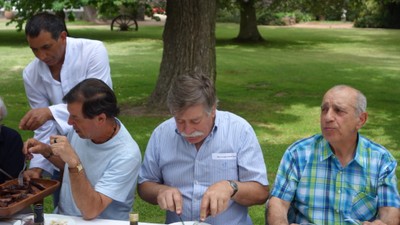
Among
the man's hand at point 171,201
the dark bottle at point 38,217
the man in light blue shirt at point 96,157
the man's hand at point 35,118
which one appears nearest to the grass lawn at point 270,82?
the man's hand at point 35,118

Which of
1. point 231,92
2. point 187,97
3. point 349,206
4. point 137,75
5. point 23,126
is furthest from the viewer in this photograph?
point 137,75

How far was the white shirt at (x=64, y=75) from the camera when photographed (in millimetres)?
4051

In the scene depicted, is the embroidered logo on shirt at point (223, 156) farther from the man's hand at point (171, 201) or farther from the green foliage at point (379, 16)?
the green foliage at point (379, 16)

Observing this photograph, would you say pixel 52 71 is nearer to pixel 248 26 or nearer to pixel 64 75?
pixel 64 75

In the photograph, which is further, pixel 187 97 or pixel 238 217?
pixel 238 217

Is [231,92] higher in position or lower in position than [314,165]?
lower

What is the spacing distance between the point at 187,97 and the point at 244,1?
76.7 feet

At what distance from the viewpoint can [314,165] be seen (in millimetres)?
3369

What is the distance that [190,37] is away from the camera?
9930 millimetres

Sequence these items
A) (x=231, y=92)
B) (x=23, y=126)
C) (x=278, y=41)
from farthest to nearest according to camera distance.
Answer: (x=278, y=41), (x=231, y=92), (x=23, y=126)

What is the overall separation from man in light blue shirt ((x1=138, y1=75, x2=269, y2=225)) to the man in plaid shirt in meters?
0.14

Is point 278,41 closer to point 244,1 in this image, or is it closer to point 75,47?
Result: point 244,1

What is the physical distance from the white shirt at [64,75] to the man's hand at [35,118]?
160mm

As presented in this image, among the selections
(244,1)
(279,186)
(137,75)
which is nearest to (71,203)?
(279,186)
